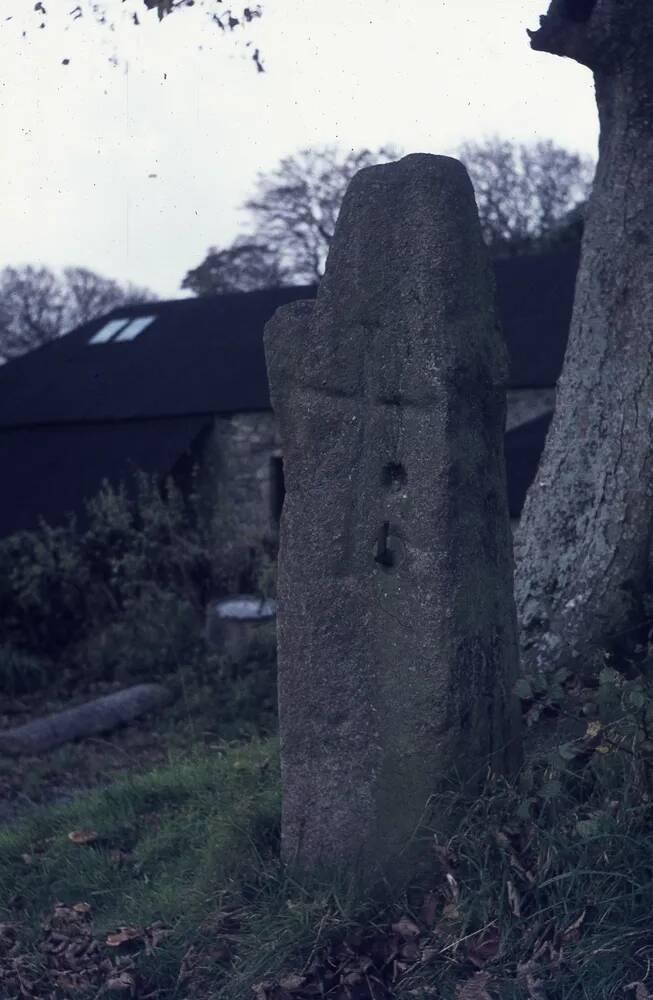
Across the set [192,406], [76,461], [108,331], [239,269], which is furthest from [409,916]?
[239,269]

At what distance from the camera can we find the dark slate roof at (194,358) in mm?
17391

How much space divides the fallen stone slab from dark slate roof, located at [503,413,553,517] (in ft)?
13.8

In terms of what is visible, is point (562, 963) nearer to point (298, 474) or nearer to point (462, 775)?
point (462, 775)

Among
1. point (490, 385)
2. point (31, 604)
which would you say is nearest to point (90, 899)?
point (490, 385)

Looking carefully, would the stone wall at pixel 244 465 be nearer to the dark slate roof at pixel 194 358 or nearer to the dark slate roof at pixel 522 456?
the dark slate roof at pixel 194 358

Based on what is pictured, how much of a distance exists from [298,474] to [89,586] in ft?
29.2

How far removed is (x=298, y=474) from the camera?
4711 mm

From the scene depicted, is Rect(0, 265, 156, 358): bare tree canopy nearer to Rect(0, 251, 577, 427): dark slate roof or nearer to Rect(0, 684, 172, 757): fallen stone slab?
Rect(0, 251, 577, 427): dark slate roof

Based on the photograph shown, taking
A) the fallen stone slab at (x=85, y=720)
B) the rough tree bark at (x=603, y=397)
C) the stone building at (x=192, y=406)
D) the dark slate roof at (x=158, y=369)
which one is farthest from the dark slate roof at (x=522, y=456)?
the rough tree bark at (x=603, y=397)

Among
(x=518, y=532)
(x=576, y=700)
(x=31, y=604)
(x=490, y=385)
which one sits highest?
(x=490, y=385)

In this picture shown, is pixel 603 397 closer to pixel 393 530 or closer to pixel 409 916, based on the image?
pixel 393 530

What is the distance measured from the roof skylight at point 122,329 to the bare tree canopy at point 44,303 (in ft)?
50.4

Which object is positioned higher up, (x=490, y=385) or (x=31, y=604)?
(x=490, y=385)

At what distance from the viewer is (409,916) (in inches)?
169
